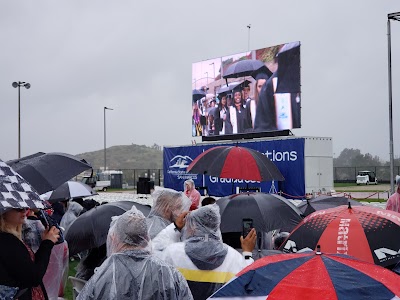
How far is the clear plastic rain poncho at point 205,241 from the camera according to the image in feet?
12.3

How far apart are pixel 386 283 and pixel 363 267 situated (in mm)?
148

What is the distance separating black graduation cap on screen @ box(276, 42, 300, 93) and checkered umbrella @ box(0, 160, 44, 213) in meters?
24.6

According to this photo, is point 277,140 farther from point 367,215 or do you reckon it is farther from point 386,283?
point 386,283

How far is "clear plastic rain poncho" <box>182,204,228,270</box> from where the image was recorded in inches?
147

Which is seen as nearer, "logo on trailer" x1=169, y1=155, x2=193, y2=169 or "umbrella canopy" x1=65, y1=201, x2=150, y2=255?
"umbrella canopy" x1=65, y1=201, x2=150, y2=255

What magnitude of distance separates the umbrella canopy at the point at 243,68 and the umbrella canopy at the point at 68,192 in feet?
65.6

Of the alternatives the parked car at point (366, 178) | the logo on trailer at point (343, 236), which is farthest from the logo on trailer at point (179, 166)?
the parked car at point (366, 178)

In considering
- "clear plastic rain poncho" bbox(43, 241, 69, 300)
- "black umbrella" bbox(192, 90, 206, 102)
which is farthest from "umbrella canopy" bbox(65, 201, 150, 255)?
"black umbrella" bbox(192, 90, 206, 102)

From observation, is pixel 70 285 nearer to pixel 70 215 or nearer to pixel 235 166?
pixel 70 215

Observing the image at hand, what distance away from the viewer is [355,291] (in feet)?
7.31

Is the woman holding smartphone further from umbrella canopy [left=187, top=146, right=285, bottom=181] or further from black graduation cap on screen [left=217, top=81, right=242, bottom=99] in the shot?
black graduation cap on screen [left=217, top=81, right=242, bottom=99]

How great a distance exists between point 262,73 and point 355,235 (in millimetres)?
25937

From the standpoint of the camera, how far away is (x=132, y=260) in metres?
2.99

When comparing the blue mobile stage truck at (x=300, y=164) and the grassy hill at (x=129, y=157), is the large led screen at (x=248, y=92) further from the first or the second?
the grassy hill at (x=129, y=157)
